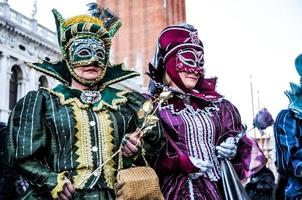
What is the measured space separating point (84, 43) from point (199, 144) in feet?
3.19

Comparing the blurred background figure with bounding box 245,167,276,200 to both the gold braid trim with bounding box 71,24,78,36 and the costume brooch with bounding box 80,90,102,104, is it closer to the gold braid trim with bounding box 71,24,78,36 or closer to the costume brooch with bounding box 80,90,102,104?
the costume brooch with bounding box 80,90,102,104

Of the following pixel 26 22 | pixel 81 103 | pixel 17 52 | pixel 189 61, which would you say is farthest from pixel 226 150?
pixel 26 22

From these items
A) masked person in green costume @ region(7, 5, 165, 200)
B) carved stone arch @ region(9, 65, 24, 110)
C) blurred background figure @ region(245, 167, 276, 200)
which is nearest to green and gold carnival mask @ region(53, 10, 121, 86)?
masked person in green costume @ region(7, 5, 165, 200)

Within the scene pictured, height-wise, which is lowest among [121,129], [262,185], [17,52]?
[262,185]

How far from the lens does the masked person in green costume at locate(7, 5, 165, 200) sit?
2352 millimetres

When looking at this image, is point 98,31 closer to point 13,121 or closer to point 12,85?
point 13,121

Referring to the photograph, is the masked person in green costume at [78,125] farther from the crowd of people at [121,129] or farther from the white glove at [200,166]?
the white glove at [200,166]

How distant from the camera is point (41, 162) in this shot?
243 centimetres

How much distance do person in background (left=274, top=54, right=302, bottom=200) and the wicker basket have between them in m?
1.42

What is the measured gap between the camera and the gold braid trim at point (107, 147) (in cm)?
244

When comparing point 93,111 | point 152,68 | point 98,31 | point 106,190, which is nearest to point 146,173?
point 106,190

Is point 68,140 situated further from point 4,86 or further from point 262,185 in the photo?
point 4,86

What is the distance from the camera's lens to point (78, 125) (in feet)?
8.13

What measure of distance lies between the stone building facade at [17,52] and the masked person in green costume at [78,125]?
16.6 meters
